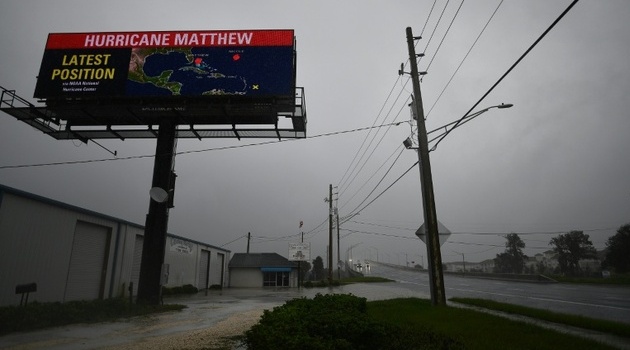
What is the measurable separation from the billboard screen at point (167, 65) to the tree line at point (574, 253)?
5705cm

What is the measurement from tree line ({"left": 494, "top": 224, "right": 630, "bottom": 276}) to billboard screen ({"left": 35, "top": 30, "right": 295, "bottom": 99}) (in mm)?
57051

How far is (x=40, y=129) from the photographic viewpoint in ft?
65.2

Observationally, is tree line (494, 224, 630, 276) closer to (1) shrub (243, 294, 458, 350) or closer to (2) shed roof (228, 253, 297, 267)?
(2) shed roof (228, 253, 297, 267)

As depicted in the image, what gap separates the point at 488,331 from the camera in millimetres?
8133

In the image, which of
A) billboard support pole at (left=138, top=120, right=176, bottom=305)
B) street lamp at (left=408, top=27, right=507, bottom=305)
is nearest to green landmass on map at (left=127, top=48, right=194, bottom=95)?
billboard support pole at (left=138, top=120, right=176, bottom=305)

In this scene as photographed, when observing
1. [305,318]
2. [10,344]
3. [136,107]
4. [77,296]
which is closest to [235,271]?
[77,296]

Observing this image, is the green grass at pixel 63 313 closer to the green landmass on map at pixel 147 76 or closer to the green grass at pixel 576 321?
the green landmass on map at pixel 147 76

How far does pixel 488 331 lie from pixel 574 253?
69770mm

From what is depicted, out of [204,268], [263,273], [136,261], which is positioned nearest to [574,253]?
[263,273]

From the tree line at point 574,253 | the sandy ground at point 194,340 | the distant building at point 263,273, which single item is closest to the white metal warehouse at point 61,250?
the sandy ground at point 194,340

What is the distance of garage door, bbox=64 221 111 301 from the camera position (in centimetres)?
1920

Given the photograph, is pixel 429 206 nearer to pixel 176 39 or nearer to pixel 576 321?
pixel 576 321

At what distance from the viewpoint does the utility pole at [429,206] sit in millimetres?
12473

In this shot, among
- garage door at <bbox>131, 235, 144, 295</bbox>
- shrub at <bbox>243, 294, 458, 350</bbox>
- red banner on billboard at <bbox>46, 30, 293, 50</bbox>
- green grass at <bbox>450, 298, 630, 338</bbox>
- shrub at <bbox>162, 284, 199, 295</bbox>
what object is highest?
red banner on billboard at <bbox>46, 30, 293, 50</bbox>
